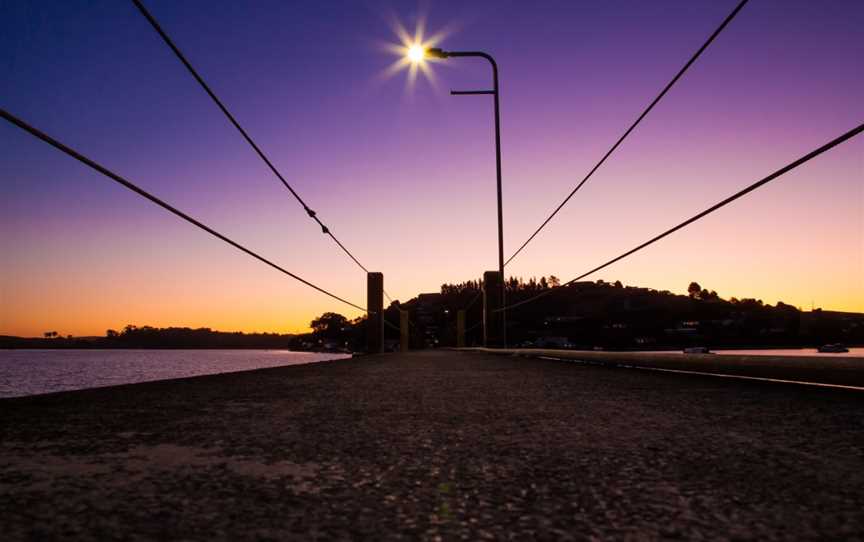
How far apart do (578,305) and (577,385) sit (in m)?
194

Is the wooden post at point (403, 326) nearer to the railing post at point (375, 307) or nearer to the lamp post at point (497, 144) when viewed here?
the railing post at point (375, 307)

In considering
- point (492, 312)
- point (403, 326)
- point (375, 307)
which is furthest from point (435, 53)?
point (403, 326)

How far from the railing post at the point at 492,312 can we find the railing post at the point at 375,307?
→ 683 cm

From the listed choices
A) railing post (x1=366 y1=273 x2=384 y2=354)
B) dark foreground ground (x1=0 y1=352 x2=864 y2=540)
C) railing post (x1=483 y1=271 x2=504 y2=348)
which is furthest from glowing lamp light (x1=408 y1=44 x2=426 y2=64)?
railing post (x1=366 y1=273 x2=384 y2=354)

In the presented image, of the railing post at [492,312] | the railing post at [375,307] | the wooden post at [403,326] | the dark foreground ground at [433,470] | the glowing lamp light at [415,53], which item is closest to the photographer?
the dark foreground ground at [433,470]

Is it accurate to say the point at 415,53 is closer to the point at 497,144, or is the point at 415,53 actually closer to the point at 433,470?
the point at 497,144

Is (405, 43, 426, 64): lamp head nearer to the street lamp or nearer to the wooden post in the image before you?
the street lamp

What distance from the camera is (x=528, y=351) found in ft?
39.9

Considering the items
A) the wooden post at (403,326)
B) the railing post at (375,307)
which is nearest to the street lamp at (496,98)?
the railing post at (375,307)

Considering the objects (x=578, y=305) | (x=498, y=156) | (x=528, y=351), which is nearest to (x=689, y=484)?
(x=528, y=351)

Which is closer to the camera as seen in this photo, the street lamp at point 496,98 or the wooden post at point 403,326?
the street lamp at point 496,98

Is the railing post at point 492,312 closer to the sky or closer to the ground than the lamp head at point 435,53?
closer to the ground

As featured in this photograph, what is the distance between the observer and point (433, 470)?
1283 mm

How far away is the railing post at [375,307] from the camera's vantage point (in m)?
24.4
